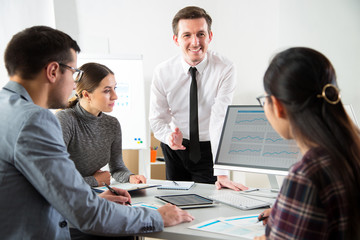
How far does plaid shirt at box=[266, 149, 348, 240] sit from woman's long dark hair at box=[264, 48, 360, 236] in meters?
0.02

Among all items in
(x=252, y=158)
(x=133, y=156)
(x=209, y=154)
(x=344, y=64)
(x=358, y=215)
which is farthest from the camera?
(x=133, y=156)

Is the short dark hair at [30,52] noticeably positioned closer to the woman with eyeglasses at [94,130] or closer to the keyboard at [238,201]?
the woman with eyeglasses at [94,130]

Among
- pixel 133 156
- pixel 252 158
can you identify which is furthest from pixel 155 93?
pixel 133 156

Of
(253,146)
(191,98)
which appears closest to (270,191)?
(253,146)

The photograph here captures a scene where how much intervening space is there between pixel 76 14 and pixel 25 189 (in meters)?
3.44

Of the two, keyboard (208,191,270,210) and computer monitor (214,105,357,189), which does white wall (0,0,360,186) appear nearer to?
computer monitor (214,105,357,189)

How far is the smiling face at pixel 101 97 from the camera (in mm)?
2176

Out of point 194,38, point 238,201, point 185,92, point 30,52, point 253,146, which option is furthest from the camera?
point 185,92

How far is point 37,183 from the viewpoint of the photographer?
1127 mm

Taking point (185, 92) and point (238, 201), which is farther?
point (185, 92)

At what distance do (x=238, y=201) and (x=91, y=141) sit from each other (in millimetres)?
954

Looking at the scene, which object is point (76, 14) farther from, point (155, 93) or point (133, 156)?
point (155, 93)

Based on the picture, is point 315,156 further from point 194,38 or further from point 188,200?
point 194,38

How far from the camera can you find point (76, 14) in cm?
420
